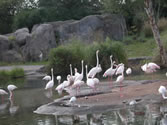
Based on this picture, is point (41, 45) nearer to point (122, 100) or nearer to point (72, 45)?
point (72, 45)

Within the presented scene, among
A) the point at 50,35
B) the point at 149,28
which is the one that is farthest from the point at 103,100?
the point at 149,28

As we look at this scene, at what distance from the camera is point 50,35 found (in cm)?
3869

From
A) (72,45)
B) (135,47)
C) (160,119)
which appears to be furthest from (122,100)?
(135,47)

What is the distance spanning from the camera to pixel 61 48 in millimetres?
27188

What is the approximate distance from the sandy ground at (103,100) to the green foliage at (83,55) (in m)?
9.55

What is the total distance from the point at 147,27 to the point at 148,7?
2249cm

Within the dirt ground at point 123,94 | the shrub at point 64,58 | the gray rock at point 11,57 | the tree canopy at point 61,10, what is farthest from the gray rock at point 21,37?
the dirt ground at point 123,94

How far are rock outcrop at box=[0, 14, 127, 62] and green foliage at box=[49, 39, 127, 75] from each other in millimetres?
9699

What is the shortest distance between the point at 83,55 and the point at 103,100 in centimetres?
1297

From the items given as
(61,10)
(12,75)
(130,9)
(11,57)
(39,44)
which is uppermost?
(61,10)

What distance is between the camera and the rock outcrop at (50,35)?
3788 cm

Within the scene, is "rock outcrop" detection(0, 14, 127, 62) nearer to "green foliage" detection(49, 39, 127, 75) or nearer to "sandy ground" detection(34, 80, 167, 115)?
"green foliage" detection(49, 39, 127, 75)

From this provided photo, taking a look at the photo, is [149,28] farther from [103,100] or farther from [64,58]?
[103,100]

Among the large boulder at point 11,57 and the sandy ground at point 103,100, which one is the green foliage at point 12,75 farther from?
the sandy ground at point 103,100
